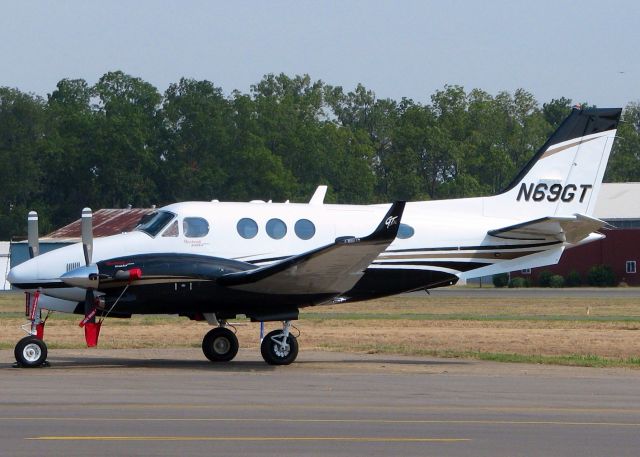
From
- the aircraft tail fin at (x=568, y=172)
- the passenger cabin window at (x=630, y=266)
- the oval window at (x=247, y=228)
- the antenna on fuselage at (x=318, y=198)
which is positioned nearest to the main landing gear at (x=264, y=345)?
the oval window at (x=247, y=228)

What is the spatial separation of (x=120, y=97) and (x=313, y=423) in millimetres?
96435

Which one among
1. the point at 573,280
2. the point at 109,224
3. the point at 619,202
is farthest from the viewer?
the point at 619,202

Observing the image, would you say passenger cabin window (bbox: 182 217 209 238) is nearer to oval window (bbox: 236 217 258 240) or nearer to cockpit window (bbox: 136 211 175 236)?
cockpit window (bbox: 136 211 175 236)

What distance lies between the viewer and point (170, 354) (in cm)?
2308

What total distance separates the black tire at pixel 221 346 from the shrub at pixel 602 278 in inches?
1849

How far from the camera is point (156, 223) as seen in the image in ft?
66.2

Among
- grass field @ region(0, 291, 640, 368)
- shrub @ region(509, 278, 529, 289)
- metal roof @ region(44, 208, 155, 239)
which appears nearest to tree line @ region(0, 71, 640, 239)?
metal roof @ region(44, 208, 155, 239)

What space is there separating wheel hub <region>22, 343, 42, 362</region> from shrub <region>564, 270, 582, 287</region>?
49.2 meters

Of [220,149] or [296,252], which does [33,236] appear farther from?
[220,149]

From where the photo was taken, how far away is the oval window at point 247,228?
2056cm

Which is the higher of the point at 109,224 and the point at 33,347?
the point at 109,224

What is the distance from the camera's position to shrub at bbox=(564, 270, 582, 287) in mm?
64875

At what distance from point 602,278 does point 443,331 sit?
119 feet

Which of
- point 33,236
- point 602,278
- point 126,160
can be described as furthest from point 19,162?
point 33,236
